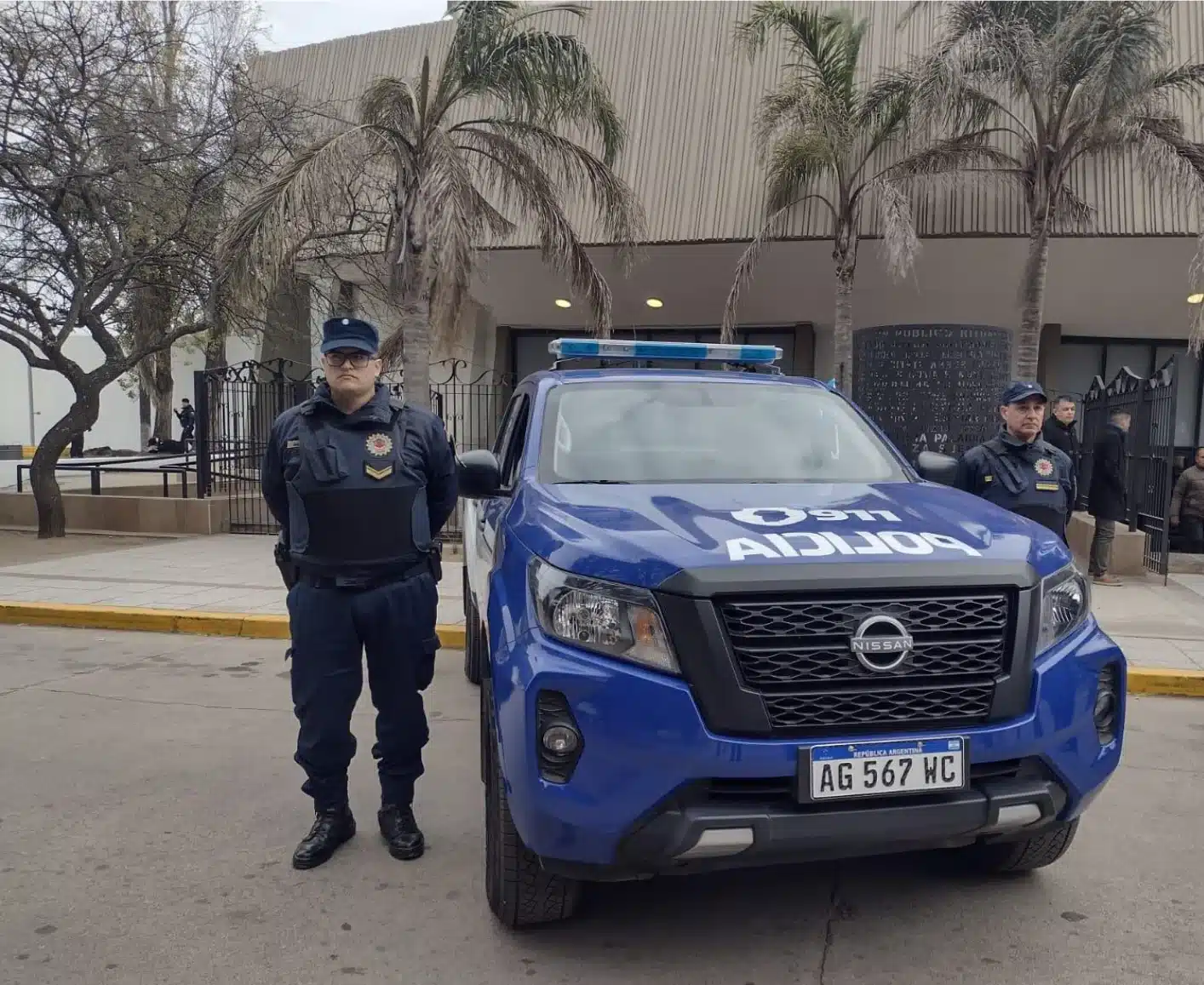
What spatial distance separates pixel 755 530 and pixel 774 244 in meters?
14.3

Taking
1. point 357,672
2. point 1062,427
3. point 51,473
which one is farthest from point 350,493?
point 51,473

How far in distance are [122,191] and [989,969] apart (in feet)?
39.7

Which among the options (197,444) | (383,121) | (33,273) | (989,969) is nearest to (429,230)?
(383,121)

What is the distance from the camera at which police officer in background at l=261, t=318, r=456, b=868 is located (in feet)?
10.7

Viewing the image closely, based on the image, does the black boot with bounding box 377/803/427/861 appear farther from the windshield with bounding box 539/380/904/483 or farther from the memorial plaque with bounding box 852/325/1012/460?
the memorial plaque with bounding box 852/325/1012/460

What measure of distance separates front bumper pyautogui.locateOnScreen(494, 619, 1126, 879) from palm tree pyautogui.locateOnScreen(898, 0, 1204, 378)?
10.2 m

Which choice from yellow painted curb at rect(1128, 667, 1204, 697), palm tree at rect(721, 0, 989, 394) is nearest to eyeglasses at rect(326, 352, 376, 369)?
yellow painted curb at rect(1128, 667, 1204, 697)

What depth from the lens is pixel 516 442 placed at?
4.18 metres

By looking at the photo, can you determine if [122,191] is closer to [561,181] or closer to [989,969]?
[561,181]

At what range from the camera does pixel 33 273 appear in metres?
12.5

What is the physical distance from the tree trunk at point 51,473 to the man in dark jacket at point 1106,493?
1220 centimetres

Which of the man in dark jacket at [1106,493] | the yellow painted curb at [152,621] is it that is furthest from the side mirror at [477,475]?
the man in dark jacket at [1106,493]

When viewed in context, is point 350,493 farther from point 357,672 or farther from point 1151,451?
point 1151,451

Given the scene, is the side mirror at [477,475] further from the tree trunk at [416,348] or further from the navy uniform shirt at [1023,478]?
the tree trunk at [416,348]
